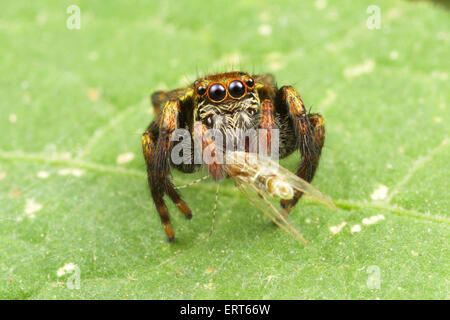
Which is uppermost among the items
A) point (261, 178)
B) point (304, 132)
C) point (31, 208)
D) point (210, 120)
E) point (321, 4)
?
point (321, 4)

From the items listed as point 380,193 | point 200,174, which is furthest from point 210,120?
point 380,193

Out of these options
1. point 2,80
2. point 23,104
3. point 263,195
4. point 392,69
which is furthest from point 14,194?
point 392,69

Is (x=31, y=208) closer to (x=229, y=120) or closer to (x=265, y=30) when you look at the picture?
(x=229, y=120)

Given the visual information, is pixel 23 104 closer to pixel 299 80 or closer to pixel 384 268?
pixel 299 80

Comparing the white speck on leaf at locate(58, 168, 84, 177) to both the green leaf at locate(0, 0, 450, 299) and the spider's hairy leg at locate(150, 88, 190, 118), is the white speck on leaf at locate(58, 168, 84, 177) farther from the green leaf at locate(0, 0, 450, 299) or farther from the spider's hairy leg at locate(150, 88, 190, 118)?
the spider's hairy leg at locate(150, 88, 190, 118)

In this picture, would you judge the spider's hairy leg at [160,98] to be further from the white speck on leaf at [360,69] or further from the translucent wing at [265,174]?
the white speck on leaf at [360,69]

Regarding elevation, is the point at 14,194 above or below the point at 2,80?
below
